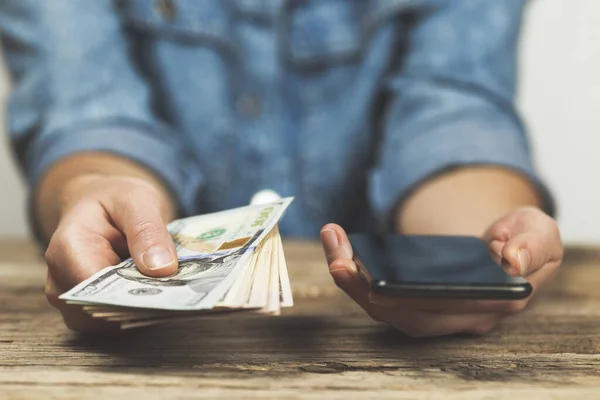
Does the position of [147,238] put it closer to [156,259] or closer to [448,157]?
[156,259]

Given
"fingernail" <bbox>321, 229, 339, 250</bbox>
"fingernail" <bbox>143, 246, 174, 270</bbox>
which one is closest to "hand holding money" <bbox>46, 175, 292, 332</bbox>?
"fingernail" <bbox>143, 246, 174, 270</bbox>

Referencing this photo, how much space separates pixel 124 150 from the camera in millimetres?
835

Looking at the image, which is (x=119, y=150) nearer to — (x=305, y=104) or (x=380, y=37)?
(x=305, y=104)

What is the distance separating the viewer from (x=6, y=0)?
Result: 101 cm

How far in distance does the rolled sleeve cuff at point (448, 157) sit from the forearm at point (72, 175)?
30 cm

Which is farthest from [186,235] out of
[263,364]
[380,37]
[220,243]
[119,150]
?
[380,37]

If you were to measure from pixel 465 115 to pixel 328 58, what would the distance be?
29 cm

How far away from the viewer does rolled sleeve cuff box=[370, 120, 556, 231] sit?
79 centimetres

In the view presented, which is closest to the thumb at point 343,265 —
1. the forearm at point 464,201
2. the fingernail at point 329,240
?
the fingernail at point 329,240

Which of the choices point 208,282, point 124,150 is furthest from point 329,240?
point 124,150

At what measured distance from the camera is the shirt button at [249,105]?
103 centimetres

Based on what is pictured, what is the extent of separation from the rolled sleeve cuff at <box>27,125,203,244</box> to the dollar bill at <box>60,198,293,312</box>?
0.27 m

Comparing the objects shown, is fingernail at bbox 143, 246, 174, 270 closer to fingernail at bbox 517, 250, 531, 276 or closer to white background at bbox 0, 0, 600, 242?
fingernail at bbox 517, 250, 531, 276

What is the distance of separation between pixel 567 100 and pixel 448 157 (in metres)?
0.83
